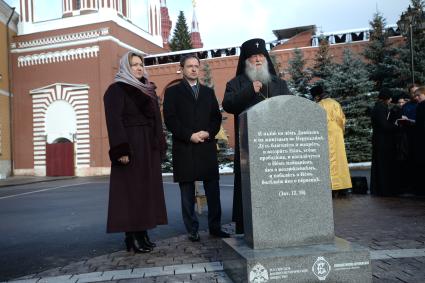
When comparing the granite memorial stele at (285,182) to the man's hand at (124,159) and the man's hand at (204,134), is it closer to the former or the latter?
the man's hand at (124,159)

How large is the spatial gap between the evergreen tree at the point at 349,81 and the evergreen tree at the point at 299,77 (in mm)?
2627

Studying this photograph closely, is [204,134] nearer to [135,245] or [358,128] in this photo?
[135,245]

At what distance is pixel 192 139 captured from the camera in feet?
17.4

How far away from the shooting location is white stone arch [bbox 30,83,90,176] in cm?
Answer: 2972

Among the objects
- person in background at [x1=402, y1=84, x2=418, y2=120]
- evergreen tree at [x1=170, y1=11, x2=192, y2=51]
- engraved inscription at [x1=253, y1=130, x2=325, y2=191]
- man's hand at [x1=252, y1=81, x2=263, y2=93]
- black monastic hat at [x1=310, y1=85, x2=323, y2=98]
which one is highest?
evergreen tree at [x1=170, y1=11, x2=192, y2=51]

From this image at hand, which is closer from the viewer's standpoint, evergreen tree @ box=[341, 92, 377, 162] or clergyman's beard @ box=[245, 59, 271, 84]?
clergyman's beard @ box=[245, 59, 271, 84]

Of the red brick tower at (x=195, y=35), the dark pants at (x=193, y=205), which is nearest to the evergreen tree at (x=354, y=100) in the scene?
the dark pants at (x=193, y=205)

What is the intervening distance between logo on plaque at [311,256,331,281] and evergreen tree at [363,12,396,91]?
22.9 m

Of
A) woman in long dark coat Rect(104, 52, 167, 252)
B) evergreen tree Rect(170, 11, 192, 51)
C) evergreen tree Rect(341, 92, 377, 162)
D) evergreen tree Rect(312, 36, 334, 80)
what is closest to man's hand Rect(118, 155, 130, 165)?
woman in long dark coat Rect(104, 52, 167, 252)

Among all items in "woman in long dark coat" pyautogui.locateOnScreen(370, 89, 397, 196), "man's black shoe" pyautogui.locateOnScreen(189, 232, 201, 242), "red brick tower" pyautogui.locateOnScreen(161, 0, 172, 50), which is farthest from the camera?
"red brick tower" pyautogui.locateOnScreen(161, 0, 172, 50)

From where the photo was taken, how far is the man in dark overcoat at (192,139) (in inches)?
211

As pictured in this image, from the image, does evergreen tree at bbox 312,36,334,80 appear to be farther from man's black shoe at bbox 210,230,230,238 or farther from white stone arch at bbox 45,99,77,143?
man's black shoe at bbox 210,230,230,238

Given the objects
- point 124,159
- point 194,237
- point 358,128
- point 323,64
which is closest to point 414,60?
point 358,128

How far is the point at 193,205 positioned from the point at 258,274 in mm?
2379
